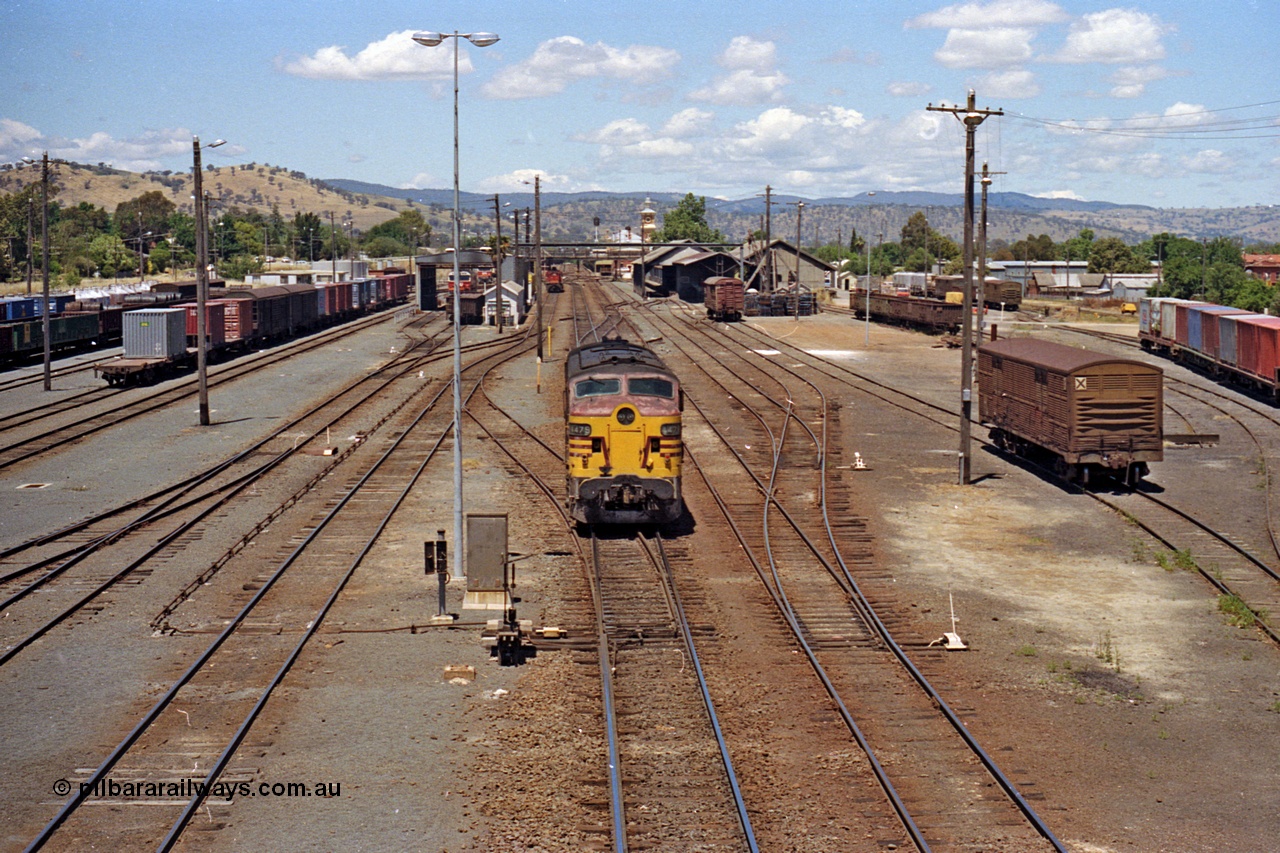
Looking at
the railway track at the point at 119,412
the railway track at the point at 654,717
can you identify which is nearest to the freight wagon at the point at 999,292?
the railway track at the point at 119,412

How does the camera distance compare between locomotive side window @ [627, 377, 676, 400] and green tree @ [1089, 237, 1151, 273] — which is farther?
green tree @ [1089, 237, 1151, 273]

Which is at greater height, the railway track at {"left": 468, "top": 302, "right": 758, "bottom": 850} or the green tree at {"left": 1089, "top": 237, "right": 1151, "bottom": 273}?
the green tree at {"left": 1089, "top": 237, "right": 1151, "bottom": 273}

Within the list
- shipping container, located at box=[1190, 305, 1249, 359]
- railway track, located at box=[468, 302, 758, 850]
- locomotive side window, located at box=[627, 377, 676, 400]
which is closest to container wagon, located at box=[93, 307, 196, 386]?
locomotive side window, located at box=[627, 377, 676, 400]

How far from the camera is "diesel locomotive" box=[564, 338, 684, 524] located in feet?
80.8

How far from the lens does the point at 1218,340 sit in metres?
53.9

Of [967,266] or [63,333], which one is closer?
[967,266]

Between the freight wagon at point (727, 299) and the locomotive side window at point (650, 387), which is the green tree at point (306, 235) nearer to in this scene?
the freight wagon at point (727, 299)

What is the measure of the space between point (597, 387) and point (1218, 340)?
38.9m

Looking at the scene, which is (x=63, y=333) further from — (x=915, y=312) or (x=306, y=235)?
(x=306, y=235)

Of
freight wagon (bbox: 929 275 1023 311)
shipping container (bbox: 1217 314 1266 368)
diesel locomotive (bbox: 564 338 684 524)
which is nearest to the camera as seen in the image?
diesel locomotive (bbox: 564 338 684 524)

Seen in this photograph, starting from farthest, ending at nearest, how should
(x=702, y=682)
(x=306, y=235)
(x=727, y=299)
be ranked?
1. (x=306, y=235)
2. (x=727, y=299)
3. (x=702, y=682)

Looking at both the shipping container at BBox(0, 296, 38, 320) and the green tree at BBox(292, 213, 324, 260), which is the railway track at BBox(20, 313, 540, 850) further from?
the green tree at BBox(292, 213, 324, 260)

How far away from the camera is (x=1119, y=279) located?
488ft

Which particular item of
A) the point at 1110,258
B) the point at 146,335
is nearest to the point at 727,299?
the point at 146,335
